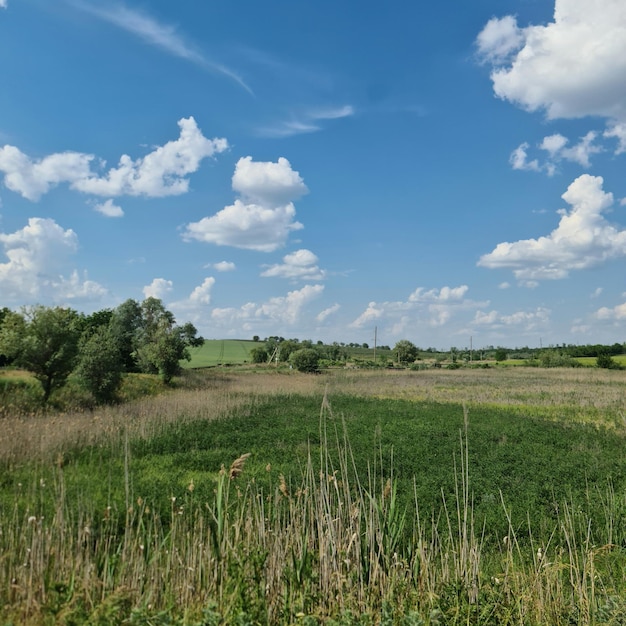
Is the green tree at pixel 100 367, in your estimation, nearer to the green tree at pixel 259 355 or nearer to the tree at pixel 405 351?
the green tree at pixel 259 355

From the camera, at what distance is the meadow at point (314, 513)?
306 cm

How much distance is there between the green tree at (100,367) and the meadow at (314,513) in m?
3.30

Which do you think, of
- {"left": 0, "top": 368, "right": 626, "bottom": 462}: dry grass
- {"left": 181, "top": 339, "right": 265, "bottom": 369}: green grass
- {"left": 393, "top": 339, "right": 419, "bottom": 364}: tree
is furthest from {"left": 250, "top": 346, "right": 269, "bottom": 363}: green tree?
{"left": 0, "top": 368, "right": 626, "bottom": 462}: dry grass

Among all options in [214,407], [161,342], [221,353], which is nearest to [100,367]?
[214,407]

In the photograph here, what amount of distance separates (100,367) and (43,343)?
233 centimetres

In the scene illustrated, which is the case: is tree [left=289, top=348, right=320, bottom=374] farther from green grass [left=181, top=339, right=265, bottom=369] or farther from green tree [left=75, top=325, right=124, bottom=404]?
green tree [left=75, top=325, right=124, bottom=404]

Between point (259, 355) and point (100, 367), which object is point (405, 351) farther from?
point (100, 367)

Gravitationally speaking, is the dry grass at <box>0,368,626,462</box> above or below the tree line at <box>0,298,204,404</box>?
below

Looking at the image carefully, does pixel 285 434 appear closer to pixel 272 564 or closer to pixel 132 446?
pixel 132 446

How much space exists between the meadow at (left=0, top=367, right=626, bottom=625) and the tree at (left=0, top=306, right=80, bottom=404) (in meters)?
3.80

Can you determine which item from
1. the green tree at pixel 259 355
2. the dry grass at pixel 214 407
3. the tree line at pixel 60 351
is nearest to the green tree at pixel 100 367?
the tree line at pixel 60 351

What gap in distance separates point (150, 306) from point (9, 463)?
39.5 metres

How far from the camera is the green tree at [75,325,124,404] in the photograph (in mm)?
18234

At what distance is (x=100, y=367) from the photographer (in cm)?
1839
